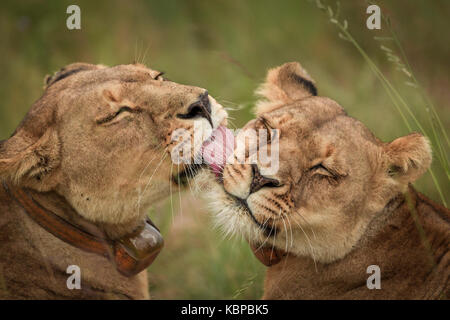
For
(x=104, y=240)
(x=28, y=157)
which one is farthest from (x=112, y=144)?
(x=104, y=240)

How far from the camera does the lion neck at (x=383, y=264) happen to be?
3.54 meters

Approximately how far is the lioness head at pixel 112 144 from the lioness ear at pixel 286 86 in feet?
2.64

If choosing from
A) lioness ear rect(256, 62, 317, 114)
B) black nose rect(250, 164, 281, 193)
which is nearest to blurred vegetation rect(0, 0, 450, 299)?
lioness ear rect(256, 62, 317, 114)

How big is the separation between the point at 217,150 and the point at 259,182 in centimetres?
38

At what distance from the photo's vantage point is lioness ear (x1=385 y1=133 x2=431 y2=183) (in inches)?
136

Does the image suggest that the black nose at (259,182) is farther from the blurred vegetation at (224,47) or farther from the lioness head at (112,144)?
the blurred vegetation at (224,47)

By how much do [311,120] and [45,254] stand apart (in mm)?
1789

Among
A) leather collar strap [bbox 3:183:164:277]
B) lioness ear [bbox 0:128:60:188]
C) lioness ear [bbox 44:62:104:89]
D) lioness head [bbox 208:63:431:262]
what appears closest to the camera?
lioness ear [bbox 0:128:60:188]

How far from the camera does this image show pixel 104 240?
3.50m

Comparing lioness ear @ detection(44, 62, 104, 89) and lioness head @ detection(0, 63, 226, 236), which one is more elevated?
lioness ear @ detection(44, 62, 104, 89)

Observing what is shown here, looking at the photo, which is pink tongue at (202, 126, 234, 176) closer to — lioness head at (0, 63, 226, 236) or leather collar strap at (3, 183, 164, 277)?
lioness head at (0, 63, 226, 236)

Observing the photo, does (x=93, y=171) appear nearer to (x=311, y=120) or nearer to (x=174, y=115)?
(x=174, y=115)

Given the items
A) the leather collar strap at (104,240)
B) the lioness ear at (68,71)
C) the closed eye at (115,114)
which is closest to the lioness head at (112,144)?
the closed eye at (115,114)
